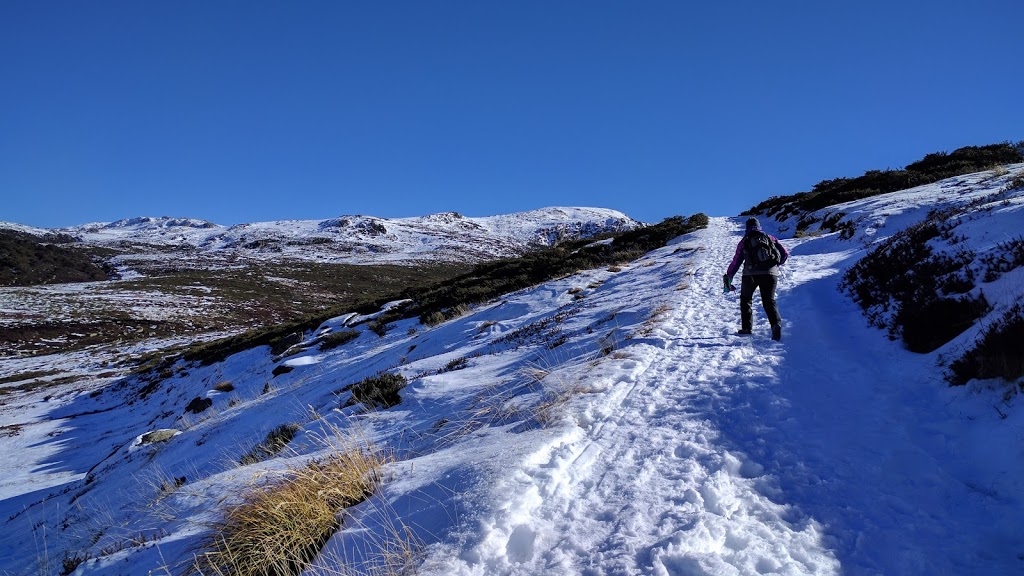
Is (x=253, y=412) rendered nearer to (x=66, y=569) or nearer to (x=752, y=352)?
(x=66, y=569)

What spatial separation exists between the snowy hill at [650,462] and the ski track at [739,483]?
17mm

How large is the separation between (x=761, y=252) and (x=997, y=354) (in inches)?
143

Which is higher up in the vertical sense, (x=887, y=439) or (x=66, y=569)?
(x=887, y=439)

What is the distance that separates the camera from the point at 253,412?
11.2 meters

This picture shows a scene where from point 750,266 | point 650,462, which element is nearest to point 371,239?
point 750,266

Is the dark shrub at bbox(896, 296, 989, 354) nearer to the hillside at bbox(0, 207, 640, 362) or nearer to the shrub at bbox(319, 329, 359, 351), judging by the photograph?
the shrub at bbox(319, 329, 359, 351)

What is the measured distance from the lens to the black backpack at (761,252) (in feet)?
24.5

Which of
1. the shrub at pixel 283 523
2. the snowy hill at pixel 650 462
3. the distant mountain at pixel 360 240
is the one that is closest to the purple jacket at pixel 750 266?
the snowy hill at pixel 650 462

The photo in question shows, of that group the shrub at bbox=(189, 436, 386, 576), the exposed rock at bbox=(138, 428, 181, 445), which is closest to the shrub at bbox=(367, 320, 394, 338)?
the exposed rock at bbox=(138, 428, 181, 445)

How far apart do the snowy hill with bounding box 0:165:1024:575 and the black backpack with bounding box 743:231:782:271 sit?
1.17 m

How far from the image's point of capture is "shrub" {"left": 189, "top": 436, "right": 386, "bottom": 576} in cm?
294

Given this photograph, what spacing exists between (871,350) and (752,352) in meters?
1.62

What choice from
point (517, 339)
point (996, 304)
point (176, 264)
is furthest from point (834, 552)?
point (176, 264)

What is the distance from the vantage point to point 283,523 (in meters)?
3.09
